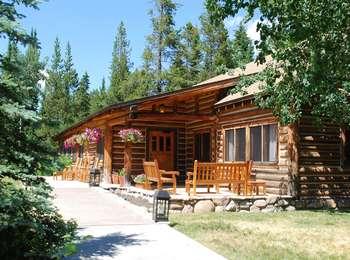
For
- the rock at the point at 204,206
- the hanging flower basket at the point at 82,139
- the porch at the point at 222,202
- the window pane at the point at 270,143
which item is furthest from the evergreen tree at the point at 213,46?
the rock at the point at 204,206

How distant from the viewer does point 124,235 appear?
932cm

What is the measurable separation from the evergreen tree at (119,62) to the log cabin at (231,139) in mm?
28495

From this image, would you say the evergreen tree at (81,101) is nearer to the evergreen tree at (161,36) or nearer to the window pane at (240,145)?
the evergreen tree at (161,36)

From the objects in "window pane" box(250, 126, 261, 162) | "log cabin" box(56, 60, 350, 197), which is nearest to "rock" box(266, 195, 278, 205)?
"log cabin" box(56, 60, 350, 197)

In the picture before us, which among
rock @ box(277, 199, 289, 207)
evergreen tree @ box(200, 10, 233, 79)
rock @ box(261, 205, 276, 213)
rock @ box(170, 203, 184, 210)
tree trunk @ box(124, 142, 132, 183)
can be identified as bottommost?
rock @ box(261, 205, 276, 213)

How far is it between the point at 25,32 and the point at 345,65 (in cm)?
597

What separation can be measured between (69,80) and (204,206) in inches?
1700

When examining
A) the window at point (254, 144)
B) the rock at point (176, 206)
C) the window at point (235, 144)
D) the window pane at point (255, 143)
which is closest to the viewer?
the rock at point (176, 206)

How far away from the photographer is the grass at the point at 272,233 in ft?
27.6

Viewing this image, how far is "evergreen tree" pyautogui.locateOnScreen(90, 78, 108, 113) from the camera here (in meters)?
51.3

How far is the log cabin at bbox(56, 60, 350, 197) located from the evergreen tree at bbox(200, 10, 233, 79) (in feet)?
74.1

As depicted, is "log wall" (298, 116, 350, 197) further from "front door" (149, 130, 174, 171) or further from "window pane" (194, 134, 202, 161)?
"front door" (149, 130, 174, 171)

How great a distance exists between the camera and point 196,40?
46719 mm

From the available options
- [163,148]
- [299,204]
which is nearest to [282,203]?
[299,204]
